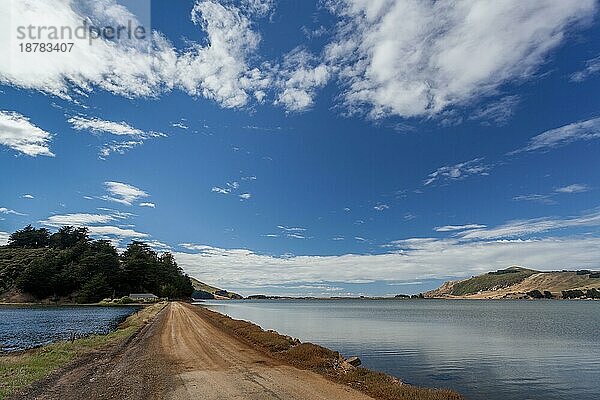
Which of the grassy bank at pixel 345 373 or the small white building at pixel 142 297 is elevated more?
the small white building at pixel 142 297

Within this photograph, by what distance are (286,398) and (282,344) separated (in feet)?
57.8

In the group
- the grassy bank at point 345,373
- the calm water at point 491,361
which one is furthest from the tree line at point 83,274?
the grassy bank at point 345,373

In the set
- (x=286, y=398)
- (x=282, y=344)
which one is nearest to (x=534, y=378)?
(x=282, y=344)

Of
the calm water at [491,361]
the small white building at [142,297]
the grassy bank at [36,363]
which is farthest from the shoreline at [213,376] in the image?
the small white building at [142,297]

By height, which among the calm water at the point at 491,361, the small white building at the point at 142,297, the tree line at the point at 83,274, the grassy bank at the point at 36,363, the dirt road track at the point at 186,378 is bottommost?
the calm water at the point at 491,361

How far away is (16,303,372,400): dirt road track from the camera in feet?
57.8

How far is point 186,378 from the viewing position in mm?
20781

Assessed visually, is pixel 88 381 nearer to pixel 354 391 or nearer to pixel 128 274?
pixel 354 391

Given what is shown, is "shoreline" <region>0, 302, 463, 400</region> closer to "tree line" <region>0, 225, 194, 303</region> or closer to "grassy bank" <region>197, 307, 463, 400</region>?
"grassy bank" <region>197, 307, 463, 400</region>

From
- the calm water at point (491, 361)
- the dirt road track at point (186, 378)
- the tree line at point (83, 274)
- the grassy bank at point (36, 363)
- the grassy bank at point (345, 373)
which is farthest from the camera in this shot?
the tree line at point (83, 274)

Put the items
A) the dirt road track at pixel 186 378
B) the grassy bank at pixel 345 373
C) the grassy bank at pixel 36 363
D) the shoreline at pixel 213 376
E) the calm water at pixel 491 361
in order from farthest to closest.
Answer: the calm water at pixel 491 361
the grassy bank at pixel 345 373
the grassy bank at pixel 36 363
the shoreline at pixel 213 376
the dirt road track at pixel 186 378

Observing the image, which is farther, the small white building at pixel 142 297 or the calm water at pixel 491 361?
the small white building at pixel 142 297

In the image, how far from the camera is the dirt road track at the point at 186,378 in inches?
694

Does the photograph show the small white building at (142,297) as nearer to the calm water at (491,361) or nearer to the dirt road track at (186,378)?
the calm water at (491,361)
